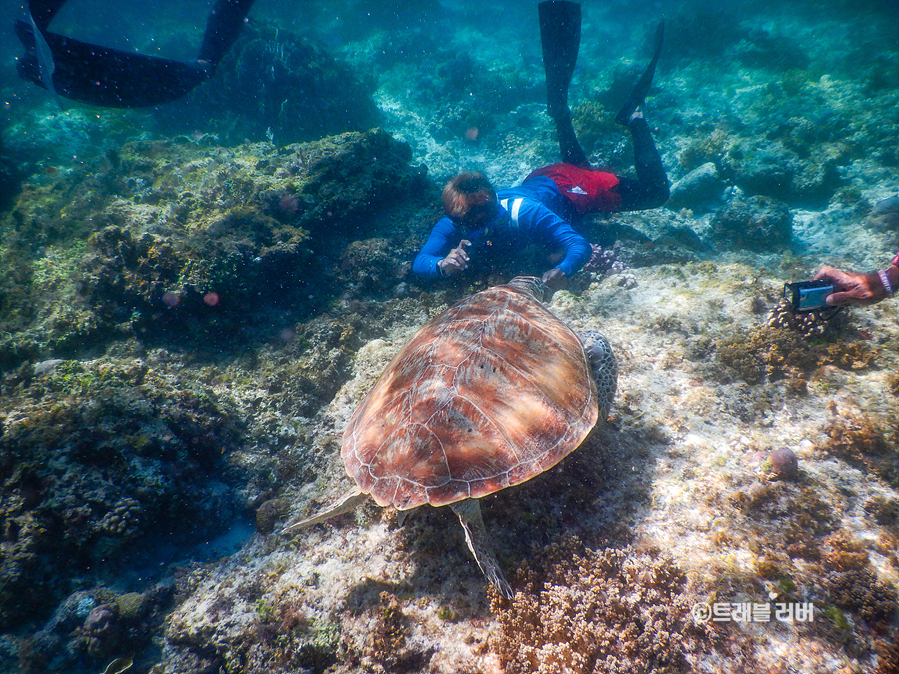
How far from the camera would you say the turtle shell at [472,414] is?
6.82 ft

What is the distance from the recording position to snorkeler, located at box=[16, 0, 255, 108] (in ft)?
25.7

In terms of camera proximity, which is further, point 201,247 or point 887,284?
point 201,247

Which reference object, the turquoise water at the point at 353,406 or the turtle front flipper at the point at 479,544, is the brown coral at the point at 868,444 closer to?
the turquoise water at the point at 353,406

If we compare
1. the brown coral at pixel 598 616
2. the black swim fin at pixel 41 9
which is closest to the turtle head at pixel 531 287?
the brown coral at pixel 598 616

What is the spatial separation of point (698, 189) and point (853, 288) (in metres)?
7.67

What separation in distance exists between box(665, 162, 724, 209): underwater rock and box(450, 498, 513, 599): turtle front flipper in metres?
9.98

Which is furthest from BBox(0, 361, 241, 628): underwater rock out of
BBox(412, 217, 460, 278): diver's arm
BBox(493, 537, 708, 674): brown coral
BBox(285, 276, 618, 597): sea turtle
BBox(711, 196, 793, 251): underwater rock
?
BBox(711, 196, 793, 251): underwater rock

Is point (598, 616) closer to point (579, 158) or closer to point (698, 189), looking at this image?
point (579, 158)

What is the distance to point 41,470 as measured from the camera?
2.74 meters

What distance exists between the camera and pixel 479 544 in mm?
2186

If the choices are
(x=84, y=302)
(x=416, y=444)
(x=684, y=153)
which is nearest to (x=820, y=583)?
(x=416, y=444)

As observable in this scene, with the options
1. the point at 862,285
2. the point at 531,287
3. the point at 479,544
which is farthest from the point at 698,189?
the point at 479,544

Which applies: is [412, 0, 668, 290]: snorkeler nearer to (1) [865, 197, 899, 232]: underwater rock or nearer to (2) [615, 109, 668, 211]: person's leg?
(2) [615, 109, 668, 211]: person's leg

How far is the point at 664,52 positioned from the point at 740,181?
579 inches
